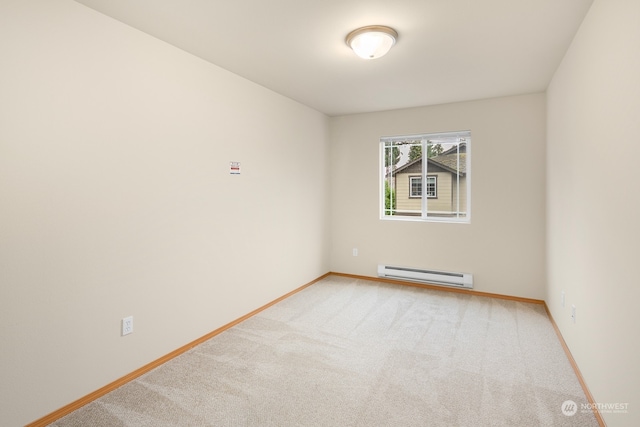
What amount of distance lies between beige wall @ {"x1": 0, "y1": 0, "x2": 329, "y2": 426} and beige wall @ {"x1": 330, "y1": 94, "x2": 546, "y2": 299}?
6.29 feet

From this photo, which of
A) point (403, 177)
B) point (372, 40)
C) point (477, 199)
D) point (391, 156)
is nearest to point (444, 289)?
point (477, 199)

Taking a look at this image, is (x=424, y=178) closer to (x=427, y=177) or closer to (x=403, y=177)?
(x=427, y=177)

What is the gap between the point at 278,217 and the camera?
4070 millimetres

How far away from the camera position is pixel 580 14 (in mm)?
2178

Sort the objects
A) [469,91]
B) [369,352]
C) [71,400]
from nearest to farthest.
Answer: [71,400] < [369,352] < [469,91]

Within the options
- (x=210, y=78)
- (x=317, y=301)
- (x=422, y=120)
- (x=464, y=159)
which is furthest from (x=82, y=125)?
(x=464, y=159)

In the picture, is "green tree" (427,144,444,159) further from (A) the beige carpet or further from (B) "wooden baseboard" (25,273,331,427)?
(B) "wooden baseboard" (25,273,331,427)

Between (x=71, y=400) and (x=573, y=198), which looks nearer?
(x=71, y=400)

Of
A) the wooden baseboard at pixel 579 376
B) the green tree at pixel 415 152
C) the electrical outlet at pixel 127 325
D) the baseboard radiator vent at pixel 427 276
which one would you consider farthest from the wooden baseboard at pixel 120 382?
the green tree at pixel 415 152

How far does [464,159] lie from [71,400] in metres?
4.66

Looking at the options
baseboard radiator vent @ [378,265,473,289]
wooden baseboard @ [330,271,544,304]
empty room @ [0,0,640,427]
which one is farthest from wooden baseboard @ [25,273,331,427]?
baseboard radiator vent @ [378,265,473,289]

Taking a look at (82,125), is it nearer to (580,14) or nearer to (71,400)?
(71,400)

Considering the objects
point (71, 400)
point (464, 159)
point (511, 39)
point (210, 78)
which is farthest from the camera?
point (464, 159)

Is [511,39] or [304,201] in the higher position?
[511,39]
